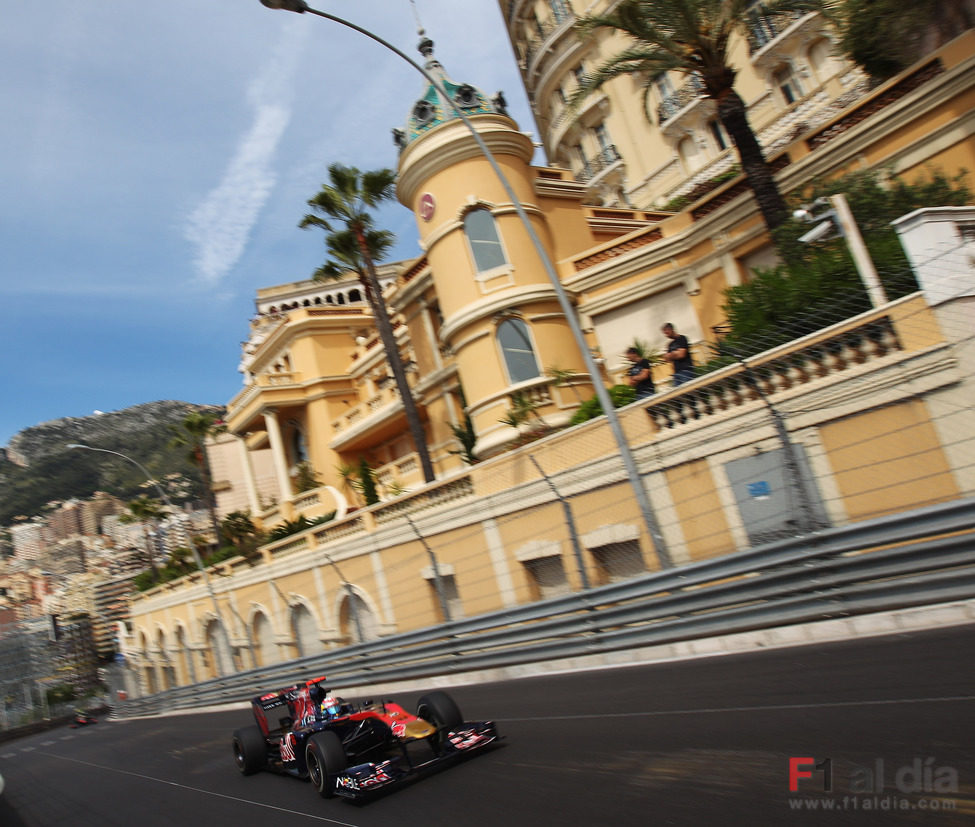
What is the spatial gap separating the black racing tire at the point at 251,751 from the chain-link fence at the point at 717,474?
4238mm

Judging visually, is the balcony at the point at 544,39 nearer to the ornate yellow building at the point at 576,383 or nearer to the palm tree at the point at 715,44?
the ornate yellow building at the point at 576,383

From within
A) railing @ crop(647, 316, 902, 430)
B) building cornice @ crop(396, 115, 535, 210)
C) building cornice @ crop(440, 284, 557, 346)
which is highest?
building cornice @ crop(396, 115, 535, 210)

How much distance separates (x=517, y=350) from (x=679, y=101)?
2007cm

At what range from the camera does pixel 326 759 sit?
584 cm

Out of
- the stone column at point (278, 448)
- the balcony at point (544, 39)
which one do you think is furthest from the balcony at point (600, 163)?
the stone column at point (278, 448)

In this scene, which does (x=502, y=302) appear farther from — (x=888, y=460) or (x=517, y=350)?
(x=888, y=460)

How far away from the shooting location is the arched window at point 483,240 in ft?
62.9

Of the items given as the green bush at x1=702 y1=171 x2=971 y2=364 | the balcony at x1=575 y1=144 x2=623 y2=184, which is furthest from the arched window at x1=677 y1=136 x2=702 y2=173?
the green bush at x1=702 y1=171 x2=971 y2=364

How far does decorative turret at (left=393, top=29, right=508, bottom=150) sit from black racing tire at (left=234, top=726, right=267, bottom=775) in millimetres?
16384

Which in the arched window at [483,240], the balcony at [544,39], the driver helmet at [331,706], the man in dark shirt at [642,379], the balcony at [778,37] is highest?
the balcony at [544,39]

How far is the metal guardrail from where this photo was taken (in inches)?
245

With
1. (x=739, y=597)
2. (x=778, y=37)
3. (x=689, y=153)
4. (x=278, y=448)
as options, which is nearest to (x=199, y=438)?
(x=278, y=448)

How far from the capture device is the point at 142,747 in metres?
14.2

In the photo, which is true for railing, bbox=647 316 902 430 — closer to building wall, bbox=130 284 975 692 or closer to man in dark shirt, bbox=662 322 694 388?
building wall, bbox=130 284 975 692
